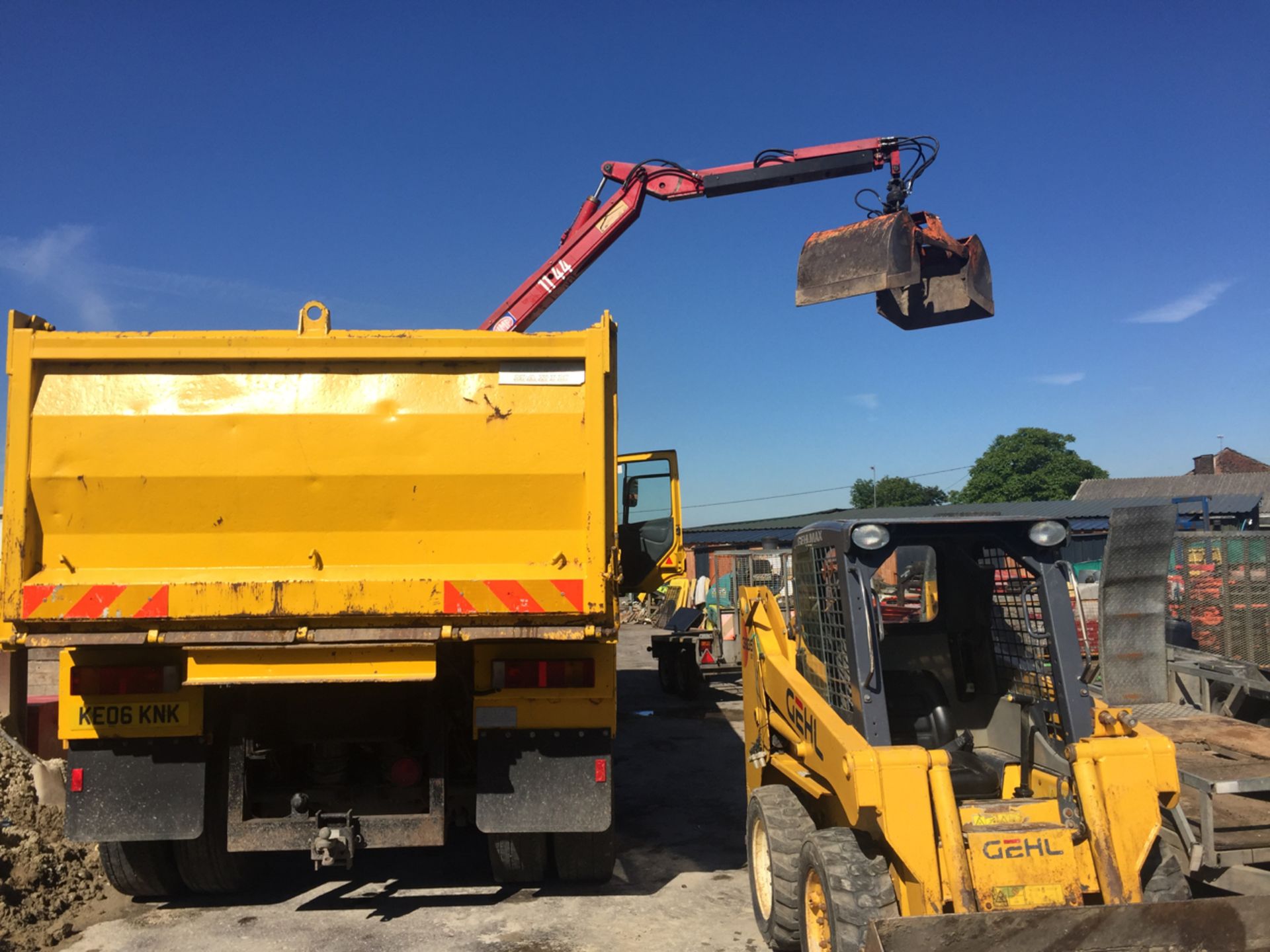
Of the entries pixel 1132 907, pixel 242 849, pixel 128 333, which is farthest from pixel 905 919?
pixel 128 333

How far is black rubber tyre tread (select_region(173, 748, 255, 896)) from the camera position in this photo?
471cm

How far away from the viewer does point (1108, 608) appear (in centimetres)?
907

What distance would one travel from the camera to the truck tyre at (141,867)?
15.7 ft

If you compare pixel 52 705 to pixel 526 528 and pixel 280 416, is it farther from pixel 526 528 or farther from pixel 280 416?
pixel 526 528

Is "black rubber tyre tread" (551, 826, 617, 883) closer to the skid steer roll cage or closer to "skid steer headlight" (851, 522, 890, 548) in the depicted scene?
the skid steer roll cage

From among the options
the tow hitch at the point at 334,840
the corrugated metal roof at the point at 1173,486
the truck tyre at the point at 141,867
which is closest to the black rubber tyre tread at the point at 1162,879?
the tow hitch at the point at 334,840

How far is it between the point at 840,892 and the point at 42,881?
4757 millimetres

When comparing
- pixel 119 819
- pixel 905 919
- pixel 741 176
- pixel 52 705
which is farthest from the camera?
pixel 741 176

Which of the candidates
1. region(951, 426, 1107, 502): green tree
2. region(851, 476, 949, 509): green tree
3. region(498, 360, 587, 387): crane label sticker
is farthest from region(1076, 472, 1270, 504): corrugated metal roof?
region(498, 360, 587, 387): crane label sticker

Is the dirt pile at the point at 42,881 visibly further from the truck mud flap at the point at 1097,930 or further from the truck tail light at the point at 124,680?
the truck mud flap at the point at 1097,930

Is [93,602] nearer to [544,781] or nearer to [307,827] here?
[307,827]

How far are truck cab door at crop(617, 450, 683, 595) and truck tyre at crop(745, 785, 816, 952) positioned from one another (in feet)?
5.29

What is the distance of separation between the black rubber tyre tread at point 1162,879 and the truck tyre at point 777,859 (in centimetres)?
136

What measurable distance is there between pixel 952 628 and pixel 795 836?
145 centimetres
